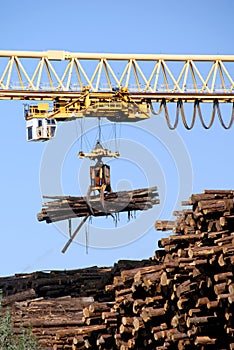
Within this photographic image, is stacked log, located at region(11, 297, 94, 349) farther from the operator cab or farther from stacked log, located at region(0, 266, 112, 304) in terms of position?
the operator cab

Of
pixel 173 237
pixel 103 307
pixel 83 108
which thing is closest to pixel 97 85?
pixel 83 108

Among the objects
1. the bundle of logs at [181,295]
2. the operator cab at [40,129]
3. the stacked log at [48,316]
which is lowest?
the bundle of logs at [181,295]

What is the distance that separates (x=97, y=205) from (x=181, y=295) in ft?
42.0

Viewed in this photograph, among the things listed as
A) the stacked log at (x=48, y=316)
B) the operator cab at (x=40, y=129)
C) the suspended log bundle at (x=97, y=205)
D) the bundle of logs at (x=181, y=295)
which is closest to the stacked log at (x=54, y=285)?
the stacked log at (x=48, y=316)

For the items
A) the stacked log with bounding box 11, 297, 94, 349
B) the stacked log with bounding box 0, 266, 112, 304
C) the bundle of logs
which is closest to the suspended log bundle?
the stacked log with bounding box 0, 266, 112, 304

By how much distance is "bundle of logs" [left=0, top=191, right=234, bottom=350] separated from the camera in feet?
64.3

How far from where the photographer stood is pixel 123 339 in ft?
76.7

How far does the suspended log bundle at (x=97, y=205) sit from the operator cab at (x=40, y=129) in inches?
177

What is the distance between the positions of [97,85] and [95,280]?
38.0 ft

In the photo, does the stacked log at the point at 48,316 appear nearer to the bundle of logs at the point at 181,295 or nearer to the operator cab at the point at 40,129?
the bundle of logs at the point at 181,295

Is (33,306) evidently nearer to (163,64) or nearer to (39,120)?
(39,120)

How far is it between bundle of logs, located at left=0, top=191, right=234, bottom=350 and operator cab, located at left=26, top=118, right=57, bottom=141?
12431 mm

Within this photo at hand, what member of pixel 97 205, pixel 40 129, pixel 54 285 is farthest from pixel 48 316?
pixel 40 129

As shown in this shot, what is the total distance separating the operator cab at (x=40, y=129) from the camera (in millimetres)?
37438
